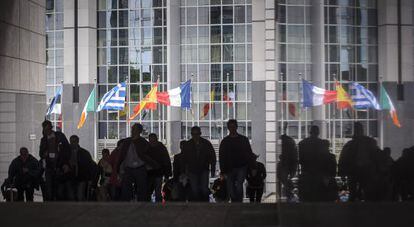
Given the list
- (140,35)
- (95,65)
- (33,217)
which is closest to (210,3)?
(140,35)

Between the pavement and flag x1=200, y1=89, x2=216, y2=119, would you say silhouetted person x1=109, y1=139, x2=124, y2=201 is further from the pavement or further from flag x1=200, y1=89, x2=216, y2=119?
flag x1=200, y1=89, x2=216, y2=119

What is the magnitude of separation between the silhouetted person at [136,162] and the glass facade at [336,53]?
653 cm

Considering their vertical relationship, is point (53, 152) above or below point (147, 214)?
above

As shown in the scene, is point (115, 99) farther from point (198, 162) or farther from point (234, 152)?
point (234, 152)

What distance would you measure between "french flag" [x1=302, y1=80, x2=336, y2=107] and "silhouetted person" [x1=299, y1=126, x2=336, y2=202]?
17 centimetres

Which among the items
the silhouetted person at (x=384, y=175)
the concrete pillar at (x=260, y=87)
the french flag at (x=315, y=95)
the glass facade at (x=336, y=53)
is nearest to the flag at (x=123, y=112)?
the concrete pillar at (x=260, y=87)

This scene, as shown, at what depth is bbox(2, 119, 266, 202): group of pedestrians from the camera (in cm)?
1096

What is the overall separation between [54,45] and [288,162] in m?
31.1

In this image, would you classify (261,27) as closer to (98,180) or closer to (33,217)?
(98,180)

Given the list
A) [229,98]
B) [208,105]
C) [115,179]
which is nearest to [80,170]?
[115,179]

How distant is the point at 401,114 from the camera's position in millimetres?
2623

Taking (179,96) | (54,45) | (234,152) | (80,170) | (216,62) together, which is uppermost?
(54,45)

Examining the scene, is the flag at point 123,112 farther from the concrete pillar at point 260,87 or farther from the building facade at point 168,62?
the concrete pillar at point 260,87

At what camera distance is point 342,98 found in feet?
10.7
